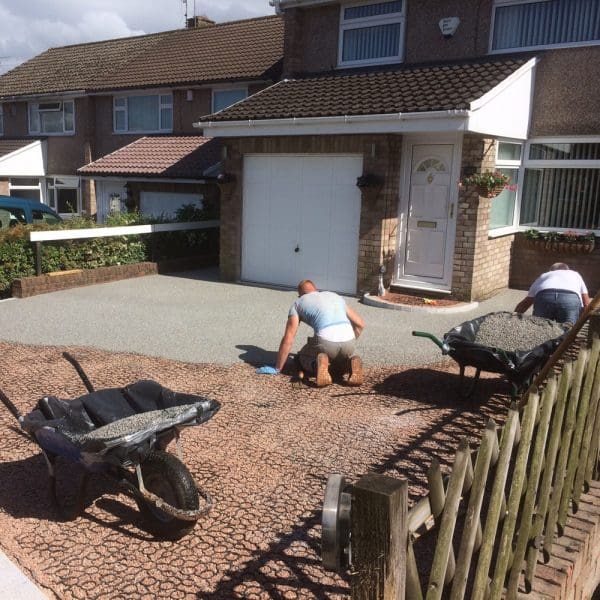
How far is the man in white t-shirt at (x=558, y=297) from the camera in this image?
757 cm

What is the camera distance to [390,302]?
11.2 meters

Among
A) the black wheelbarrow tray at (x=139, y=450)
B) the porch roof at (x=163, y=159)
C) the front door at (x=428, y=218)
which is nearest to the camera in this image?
the black wheelbarrow tray at (x=139, y=450)

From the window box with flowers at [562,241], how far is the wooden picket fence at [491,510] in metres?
8.39

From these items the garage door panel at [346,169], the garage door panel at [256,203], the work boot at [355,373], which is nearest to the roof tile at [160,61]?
the garage door panel at [256,203]

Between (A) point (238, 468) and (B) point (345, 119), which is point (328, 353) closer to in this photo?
(A) point (238, 468)

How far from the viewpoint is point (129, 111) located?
2177 cm

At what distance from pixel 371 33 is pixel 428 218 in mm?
4614

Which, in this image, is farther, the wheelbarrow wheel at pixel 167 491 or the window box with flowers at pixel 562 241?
the window box with flowers at pixel 562 241

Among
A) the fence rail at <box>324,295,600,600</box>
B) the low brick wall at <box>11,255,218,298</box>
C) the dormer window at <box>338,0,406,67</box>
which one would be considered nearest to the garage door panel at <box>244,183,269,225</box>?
the low brick wall at <box>11,255,218,298</box>

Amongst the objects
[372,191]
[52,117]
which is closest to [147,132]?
[52,117]

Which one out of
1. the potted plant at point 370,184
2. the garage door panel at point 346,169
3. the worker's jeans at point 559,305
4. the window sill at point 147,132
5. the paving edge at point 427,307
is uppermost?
the window sill at point 147,132

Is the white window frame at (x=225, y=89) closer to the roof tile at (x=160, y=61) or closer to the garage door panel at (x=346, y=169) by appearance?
the roof tile at (x=160, y=61)

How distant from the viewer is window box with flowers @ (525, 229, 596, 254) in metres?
11.8

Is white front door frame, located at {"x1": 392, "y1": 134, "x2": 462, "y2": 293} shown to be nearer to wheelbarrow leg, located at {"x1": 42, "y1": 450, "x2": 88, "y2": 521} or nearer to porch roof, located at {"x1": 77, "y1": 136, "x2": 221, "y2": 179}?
porch roof, located at {"x1": 77, "y1": 136, "x2": 221, "y2": 179}
